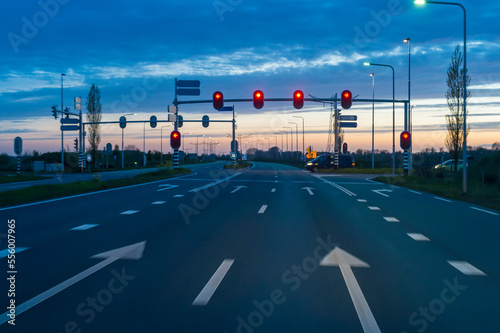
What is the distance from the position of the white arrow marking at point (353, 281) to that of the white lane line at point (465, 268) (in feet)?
4.86

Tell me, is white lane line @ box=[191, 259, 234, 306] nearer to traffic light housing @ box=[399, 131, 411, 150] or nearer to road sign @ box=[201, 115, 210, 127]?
traffic light housing @ box=[399, 131, 411, 150]

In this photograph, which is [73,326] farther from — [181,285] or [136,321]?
[181,285]

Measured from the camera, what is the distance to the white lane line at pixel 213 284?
5441mm

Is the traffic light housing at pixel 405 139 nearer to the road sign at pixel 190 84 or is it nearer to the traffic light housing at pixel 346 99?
the traffic light housing at pixel 346 99

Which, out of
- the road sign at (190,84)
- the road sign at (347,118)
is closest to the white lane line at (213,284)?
the road sign at (190,84)

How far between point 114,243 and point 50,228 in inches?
102

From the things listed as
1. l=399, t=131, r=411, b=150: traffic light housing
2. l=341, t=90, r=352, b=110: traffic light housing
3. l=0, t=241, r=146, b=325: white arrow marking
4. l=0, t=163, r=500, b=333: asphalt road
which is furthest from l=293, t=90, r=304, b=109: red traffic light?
l=0, t=241, r=146, b=325: white arrow marking

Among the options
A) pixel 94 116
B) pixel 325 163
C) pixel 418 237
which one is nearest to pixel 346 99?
pixel 418 237

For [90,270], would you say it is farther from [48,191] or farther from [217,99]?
[217,99]

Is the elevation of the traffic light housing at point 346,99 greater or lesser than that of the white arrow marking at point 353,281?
greater

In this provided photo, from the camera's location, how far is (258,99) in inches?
1057

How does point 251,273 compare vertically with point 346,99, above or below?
below

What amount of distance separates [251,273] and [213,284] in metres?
0.81

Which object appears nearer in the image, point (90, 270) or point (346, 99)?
point (90, 270)
